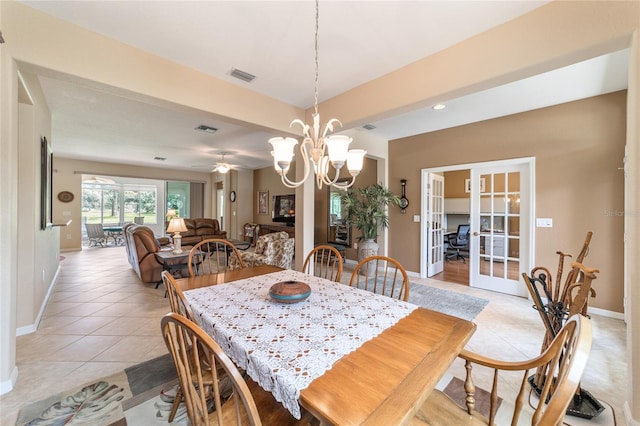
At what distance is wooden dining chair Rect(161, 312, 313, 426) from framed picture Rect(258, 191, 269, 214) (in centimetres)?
763

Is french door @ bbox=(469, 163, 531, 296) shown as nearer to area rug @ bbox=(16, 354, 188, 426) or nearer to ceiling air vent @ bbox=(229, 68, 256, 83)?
ceiling air vent @ bbox=(229, 68, 256, 83)

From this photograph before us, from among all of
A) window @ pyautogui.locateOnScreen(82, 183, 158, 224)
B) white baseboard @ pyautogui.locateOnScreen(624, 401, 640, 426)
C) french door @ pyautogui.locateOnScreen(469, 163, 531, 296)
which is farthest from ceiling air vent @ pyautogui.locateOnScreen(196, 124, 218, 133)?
window @ pyautogui.locateOnScreen(82, 183, 158, 224)

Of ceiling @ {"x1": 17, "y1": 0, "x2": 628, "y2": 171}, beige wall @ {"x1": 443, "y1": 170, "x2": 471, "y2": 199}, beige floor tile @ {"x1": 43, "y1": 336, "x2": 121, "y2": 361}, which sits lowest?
beige floor tile @ {"x1": 43, "y1": 336, "x2": 121, "y2": 361}

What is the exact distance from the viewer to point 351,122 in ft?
9.69

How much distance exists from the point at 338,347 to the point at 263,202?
26.3 ft

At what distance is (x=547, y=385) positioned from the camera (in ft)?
2.60

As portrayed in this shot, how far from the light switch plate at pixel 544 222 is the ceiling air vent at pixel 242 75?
413 centimetres

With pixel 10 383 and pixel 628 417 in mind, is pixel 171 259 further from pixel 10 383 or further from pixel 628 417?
pixel 628 417

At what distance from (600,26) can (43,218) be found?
537 centimetres

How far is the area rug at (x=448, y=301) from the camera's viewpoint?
3168 mm

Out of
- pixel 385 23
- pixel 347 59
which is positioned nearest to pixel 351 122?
pixel 347 59

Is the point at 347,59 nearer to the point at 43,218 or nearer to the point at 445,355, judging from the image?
the point at 445,355

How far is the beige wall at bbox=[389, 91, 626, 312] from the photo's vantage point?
9.91 feet

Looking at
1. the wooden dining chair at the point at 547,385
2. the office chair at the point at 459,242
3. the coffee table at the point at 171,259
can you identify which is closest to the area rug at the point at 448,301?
the wooden dining chair at the point at 547,385
